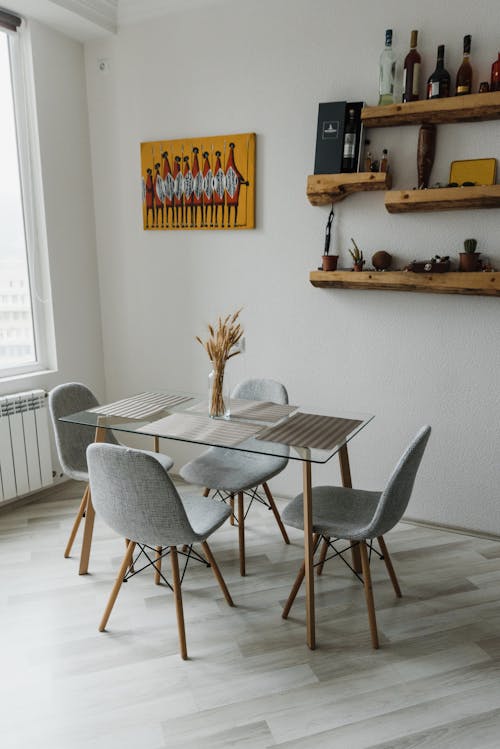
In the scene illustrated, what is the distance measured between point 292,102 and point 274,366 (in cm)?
145

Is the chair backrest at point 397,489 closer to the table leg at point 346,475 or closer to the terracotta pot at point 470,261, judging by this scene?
the table leg at point 346,475

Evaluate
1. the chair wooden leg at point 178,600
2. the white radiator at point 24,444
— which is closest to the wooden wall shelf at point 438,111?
the chair wooden leg at point 178,600

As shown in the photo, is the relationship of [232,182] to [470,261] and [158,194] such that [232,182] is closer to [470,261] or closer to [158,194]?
[158,194]

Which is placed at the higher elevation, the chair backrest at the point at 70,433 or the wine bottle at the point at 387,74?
the wine bottle at the point at 387,74

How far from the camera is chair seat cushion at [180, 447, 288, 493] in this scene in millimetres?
2668

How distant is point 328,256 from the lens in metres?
3.16

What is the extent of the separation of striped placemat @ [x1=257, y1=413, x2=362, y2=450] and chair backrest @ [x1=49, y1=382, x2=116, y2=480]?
974 mm

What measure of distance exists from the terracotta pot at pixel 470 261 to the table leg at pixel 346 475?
3.44 ft

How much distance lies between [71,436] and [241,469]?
84 cm

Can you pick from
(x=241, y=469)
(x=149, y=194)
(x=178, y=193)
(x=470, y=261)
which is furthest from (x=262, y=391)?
(x=149, y=194)

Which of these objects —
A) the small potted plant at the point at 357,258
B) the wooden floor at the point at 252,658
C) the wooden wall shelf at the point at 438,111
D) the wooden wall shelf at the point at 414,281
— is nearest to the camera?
the wooden floor at the point at 252,658

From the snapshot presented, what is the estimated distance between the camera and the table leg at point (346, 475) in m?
2.58

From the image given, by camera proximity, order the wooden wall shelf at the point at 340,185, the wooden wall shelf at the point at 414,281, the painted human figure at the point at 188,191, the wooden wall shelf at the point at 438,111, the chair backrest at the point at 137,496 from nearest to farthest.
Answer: the chair backrest at the point at 137,496, the wooden wall shelf at the point at 438,111, the wooden wall shelf at the point at 414,281, the wooden wall shelf at the point at 340,185, the painted human figure at the point at 188,191

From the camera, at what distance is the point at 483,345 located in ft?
9.68
